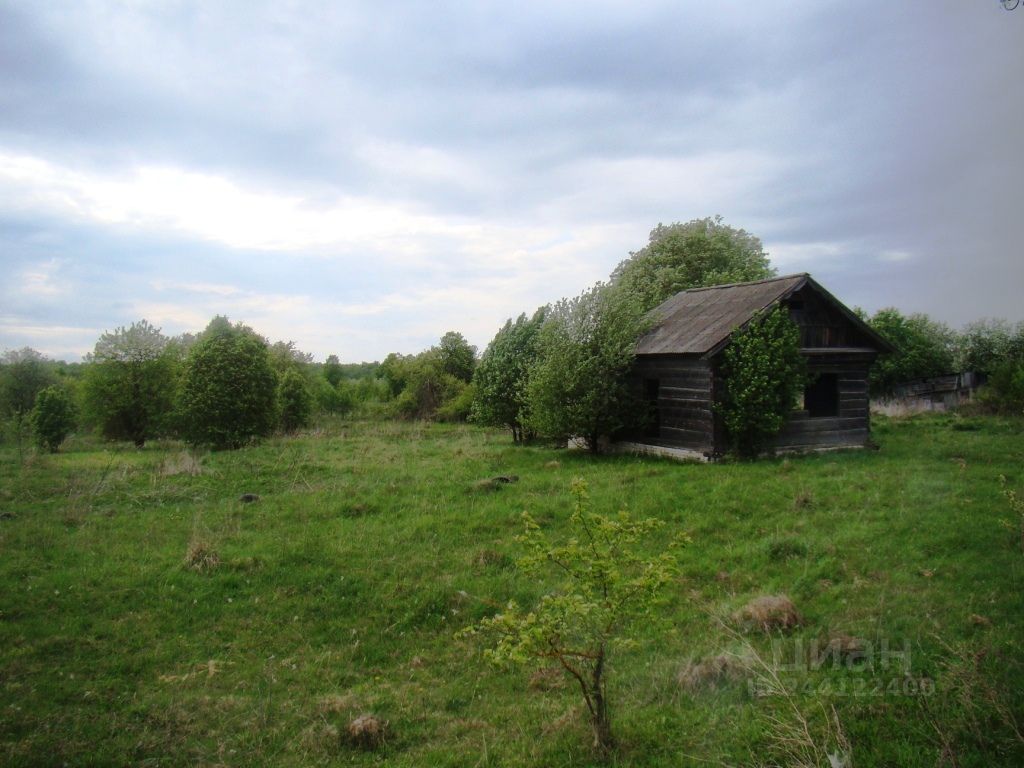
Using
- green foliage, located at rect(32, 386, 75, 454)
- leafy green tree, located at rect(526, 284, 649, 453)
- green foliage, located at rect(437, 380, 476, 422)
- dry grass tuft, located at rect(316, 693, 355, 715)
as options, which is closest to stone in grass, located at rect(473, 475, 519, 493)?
leafy green tree, located at rect(526, 284, 649, 453)

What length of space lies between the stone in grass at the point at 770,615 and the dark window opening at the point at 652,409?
12.1 m

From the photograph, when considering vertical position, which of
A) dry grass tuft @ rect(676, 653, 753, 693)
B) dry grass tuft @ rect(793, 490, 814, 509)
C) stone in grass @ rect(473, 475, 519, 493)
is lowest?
dry grass tuft @ rect(676, 653, 753, 693)

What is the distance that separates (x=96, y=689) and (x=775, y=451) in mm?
15880

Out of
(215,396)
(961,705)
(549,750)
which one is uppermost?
(215,396)

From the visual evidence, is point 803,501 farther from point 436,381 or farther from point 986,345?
point 436,381

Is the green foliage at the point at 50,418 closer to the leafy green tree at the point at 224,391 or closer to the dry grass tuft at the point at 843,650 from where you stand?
the leafy green tree at the point at 224,391

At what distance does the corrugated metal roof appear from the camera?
17.4m

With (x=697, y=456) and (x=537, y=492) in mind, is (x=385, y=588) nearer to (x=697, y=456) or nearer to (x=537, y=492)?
(x=537, y=492)

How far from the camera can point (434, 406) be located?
39250 mm

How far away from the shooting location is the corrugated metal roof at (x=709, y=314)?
1742 centimetres

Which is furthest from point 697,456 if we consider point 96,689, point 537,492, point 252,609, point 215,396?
point 215,396

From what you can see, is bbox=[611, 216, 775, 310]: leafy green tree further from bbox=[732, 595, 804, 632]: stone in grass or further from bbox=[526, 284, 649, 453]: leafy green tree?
bbox=[732, 595, 804, 632]: stone in grass

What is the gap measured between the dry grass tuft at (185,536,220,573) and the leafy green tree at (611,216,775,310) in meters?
24.6

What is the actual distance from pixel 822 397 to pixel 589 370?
8122mm
